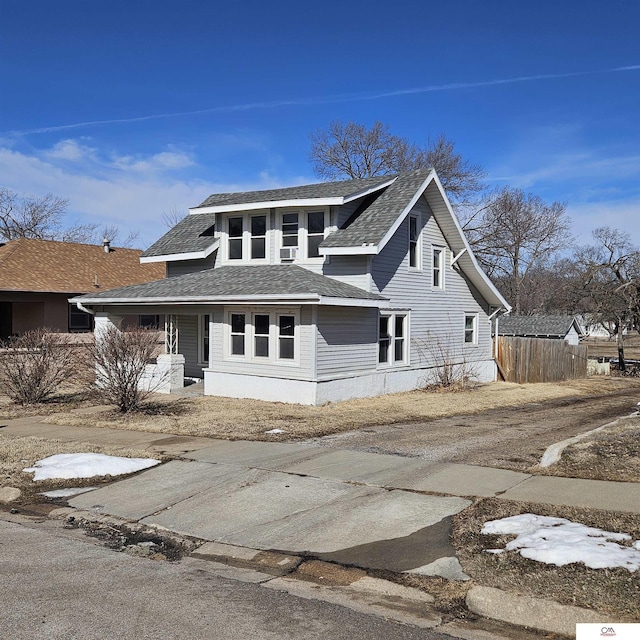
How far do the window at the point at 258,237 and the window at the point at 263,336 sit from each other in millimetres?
3381

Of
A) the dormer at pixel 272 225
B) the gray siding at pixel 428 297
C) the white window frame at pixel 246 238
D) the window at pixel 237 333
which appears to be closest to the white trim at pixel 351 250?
the dormer at pixel 272 225

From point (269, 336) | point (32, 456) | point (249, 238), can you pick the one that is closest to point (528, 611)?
point (32, 456)

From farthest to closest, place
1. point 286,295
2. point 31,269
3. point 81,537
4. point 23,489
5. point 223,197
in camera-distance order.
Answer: point 31,269
point 223,197
point 286,295
point 23,489
point 81,537

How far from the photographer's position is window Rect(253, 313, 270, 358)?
61.2ft

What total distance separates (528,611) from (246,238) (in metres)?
18.0

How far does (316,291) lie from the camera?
55.5 feet

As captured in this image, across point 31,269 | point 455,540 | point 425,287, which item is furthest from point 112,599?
point 31,269

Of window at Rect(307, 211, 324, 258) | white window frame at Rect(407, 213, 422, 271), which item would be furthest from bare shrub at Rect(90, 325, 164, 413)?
white window frame at Rect(407, 213, 422, 271)

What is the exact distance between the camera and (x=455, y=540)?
22.4 feet

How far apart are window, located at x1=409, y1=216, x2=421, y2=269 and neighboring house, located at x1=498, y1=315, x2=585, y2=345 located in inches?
856

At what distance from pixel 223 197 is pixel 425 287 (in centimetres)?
803

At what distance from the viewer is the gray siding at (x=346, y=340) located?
58.9ft

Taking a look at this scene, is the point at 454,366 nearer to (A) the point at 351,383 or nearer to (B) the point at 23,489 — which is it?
(A) the point at 351,383

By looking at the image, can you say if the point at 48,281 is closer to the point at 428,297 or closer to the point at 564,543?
the point at 428,297
